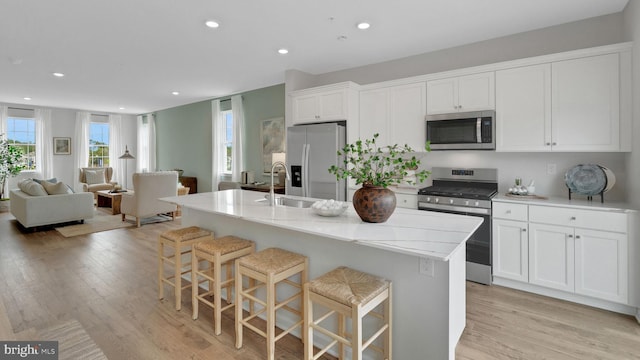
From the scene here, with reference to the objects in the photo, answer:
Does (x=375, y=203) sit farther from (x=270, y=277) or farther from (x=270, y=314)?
(x=270, y=314)

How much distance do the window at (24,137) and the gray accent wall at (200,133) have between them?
9.57 feet

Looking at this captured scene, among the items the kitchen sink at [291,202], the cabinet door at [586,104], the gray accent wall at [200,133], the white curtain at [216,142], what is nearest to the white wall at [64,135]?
the gray accent wall at [200,133]

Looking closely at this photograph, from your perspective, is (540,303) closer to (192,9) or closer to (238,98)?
(192,9)

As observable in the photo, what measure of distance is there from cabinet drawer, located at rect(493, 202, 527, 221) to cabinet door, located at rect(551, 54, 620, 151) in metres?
0.66

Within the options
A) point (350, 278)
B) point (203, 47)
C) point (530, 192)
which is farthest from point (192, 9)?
point (530, 192)

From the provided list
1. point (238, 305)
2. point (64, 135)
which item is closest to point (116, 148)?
point (64, 135)

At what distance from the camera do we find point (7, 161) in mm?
7504

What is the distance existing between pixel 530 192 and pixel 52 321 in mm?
4397

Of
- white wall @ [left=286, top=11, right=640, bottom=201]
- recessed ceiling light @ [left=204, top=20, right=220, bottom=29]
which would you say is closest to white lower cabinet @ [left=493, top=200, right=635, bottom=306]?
white wall @ [left=286, top=11, right=640, bottom=201]

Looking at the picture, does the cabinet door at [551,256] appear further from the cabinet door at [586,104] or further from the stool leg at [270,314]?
the stool leg at [270,314]

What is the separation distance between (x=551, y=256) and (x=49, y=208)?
7.07m

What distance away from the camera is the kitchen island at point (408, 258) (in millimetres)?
1611

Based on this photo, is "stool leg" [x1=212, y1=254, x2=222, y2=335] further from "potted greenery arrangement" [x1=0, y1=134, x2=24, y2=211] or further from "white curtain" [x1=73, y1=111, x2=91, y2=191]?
"white curtain" [x1=73, y1=111, x2=91, y2=191]

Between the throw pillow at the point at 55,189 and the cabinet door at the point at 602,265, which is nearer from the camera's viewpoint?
the cabinet door at the point at 602,265
